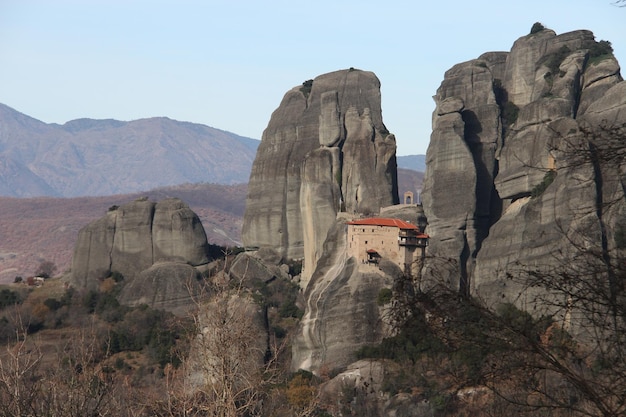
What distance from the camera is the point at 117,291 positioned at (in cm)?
8762

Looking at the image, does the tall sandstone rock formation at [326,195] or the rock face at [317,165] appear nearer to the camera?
the tall sandstone rock formation at [326,195]

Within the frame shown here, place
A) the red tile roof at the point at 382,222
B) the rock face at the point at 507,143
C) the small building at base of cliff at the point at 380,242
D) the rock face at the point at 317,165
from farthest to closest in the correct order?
the rock face at the point at 317,165 < the red tile roof at the point at 382,222 < the small building at base of cliff at the point at 380,242 < the rock face at the point at 507,143

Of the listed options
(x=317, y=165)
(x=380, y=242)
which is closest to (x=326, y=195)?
(x=317, y=165)

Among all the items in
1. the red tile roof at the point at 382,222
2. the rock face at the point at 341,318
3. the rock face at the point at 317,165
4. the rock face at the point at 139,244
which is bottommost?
the rock face at the point at 341,318

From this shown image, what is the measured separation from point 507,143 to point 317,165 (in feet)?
47.0

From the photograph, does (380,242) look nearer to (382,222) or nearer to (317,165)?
(382,222)

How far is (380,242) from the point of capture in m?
70.2

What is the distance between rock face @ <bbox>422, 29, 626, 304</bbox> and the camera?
6925cm

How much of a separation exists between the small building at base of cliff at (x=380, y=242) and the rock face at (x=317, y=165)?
10.3 m

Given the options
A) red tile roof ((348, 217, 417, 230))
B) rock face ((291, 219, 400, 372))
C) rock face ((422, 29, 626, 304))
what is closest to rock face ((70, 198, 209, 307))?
rock face ((422, 29, 626, 304))

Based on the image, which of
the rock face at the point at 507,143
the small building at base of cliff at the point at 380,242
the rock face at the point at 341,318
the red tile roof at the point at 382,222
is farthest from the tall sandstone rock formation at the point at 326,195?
the rock face at the point at 507,143

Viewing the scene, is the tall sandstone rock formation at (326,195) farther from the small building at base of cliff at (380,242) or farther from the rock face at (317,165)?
the small building at base of cliff at (380,242)

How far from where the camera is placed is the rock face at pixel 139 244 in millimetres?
88562

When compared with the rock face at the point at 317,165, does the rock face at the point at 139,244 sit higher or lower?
lower
